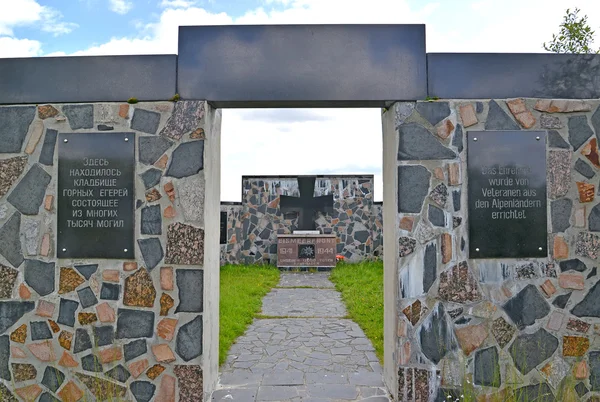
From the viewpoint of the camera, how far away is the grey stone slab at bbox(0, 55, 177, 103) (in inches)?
155

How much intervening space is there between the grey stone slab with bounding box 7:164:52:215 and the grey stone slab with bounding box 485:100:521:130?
3.55 meters

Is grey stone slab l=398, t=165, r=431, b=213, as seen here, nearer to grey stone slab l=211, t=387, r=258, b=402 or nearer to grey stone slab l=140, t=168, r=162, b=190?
grey stone slab l=140, t=168, r=162, b=190

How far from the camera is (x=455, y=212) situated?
3904mm

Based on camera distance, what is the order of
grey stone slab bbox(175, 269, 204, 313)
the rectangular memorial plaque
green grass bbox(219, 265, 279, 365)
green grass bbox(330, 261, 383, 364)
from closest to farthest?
grey stone slab bbox(175, 269, 204, 313) → green grass bbox(219, 265, 279, 365) → green grass bbox(330, 261, 383, 364) → the rectangular memorial plaque

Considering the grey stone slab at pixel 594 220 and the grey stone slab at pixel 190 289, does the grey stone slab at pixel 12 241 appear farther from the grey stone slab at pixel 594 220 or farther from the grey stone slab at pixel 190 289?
the grey stone slab at pixel 594 220

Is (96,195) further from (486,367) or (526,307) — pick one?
(526,307)

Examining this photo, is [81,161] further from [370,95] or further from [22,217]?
[370,95]

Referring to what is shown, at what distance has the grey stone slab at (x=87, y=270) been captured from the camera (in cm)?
393

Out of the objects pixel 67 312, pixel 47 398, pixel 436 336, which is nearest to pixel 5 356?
pixel 47 398

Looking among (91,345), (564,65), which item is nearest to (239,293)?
(91,345)

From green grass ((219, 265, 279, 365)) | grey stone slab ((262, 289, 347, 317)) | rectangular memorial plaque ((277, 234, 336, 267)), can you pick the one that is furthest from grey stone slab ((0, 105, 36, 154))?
rectangular memorial plaque ((277, 234, 336, 267))

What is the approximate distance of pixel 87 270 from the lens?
12.9ft

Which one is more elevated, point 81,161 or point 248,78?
point 248,78

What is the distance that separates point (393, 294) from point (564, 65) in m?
2.31
